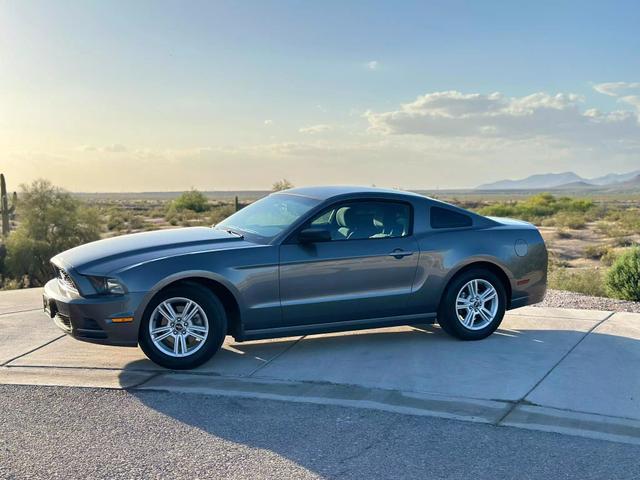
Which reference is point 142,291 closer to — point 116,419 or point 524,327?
point 116,419

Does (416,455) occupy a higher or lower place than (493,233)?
lower

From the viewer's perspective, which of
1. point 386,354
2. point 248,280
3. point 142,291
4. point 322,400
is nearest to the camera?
point 322,400

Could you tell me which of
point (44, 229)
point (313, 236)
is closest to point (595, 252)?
point (44, 229)

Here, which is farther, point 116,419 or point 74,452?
point 116,419

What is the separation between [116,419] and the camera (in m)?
4.79

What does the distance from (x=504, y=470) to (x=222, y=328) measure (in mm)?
2784

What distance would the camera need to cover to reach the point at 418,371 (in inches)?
232

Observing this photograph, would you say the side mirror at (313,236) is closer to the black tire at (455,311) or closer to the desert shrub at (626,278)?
the black tire at (455,311)

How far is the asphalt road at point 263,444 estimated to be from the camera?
13.1 feet

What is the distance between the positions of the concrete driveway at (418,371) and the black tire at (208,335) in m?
0.13

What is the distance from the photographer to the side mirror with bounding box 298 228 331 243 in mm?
6113

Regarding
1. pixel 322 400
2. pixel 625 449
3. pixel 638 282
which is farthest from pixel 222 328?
pixel 638 282

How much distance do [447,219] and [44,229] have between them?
57.1 feet

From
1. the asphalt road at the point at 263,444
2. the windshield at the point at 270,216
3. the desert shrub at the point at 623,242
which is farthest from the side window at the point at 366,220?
the desert shrub at the point at 623,242
